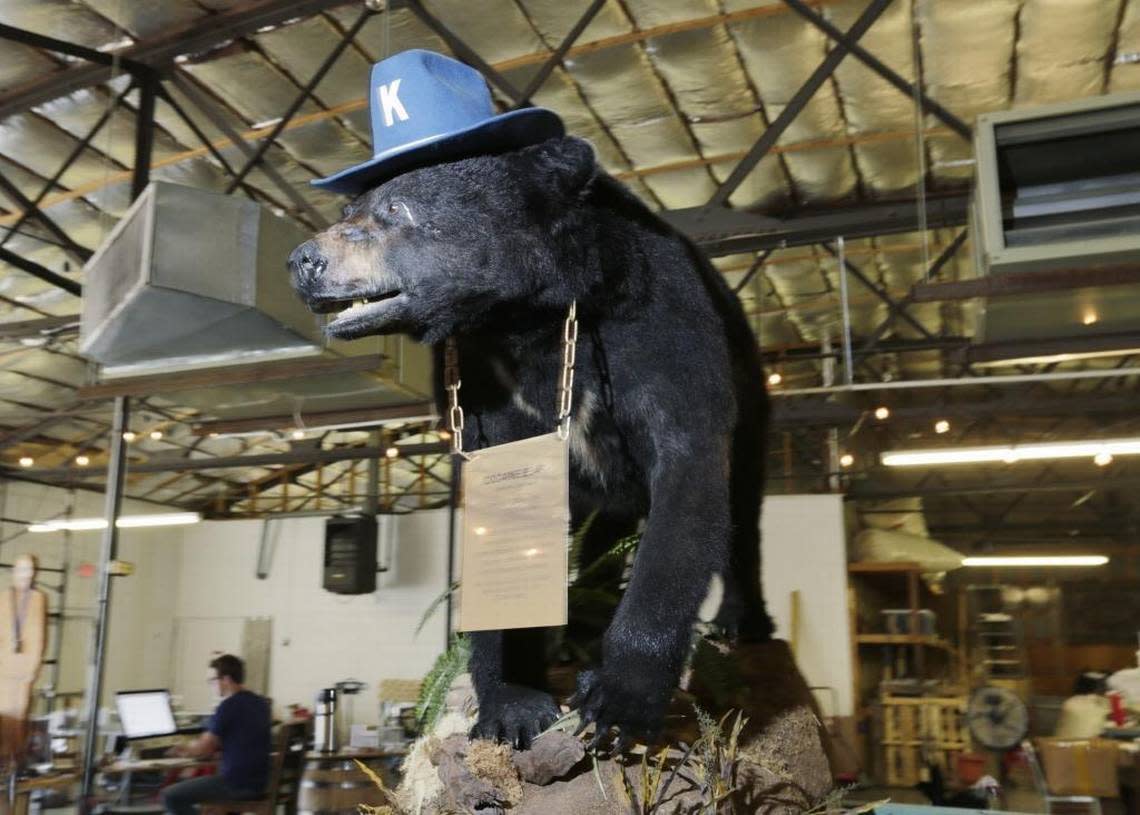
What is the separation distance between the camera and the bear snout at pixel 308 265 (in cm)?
128

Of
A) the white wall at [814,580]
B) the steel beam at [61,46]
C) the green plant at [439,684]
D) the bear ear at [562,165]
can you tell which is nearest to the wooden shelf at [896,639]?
the white wall at [814,580]

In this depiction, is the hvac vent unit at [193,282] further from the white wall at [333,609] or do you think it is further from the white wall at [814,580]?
the white wall at [333,609]

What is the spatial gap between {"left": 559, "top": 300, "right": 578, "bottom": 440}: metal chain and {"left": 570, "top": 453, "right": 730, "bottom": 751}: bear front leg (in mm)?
162

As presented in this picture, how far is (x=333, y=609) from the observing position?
41.5ft

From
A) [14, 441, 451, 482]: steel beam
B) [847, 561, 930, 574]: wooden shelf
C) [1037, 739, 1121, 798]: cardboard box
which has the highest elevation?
[14, 441, 451, 482]: steel beam

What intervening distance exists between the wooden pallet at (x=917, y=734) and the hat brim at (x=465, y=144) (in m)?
8.96

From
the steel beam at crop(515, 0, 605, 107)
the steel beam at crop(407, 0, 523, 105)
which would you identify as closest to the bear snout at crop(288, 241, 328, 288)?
the steel beam at crop(515, 0, 605, 107)

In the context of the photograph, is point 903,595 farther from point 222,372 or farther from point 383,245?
point 383,245

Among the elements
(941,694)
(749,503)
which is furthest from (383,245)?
(941,694)

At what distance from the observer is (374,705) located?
474 inches

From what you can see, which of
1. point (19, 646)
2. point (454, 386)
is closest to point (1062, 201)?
point (454, 386)

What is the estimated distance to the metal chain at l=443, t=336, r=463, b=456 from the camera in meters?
1.53

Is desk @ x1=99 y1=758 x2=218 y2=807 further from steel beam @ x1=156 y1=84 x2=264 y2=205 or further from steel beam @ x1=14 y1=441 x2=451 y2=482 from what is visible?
steel beam @ x1=14 y1=441 x2=451 y2=482

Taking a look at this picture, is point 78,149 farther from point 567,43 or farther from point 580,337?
point 580,337
